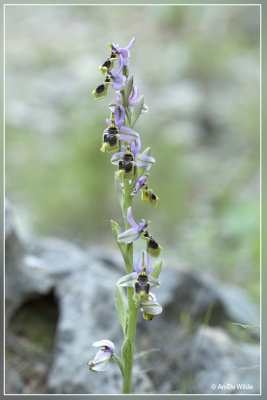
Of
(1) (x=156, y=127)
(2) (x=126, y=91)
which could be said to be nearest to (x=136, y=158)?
(2) (x=126, y=91)

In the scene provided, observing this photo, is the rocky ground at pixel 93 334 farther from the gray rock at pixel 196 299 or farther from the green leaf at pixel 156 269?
the green leaf at pixel 156 269

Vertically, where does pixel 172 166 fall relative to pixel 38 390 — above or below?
above

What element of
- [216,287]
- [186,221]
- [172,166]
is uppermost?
[172,166]

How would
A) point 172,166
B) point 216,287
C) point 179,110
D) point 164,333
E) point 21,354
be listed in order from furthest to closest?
point 179,110, point 172,166, point 216,287, point 164,333, point 21,354

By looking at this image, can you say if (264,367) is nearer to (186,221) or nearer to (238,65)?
(186,221)

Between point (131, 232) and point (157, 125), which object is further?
point (157, 125)

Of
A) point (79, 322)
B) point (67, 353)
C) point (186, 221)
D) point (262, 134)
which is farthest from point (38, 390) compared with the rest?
point (186, 221)

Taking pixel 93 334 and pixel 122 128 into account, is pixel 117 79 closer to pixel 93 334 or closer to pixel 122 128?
pixel 122 128
